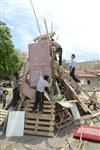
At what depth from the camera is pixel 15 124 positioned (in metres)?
13.8

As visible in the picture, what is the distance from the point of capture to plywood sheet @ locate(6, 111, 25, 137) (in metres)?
13.6

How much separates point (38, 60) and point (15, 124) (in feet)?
10.7

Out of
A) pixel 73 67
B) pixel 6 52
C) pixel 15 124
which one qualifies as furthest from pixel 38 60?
pixel 6 52

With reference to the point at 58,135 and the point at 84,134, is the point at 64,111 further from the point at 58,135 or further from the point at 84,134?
the point at 84,134

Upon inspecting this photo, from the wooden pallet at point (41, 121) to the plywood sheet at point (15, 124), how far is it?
0.78ft

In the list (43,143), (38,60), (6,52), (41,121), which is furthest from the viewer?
(6,52)

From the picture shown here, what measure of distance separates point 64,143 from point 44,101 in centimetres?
262

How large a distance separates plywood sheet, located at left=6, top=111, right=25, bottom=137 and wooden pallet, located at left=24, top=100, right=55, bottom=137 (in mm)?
236

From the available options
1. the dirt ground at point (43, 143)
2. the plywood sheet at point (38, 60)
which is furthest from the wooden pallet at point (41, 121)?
the plywood sheet at point (38, 60)

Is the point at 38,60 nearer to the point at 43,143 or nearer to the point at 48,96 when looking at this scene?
the point at 48,96

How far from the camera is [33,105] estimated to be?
1454 centimetres

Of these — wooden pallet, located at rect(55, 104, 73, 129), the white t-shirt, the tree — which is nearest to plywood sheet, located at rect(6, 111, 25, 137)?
the white t-shirt

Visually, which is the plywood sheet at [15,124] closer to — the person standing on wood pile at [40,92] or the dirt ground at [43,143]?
the dirt ground at [43,143]

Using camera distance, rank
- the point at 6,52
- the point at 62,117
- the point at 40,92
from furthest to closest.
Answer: the point at 6,52
the point at 62,117
the point at 40,92
